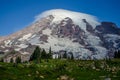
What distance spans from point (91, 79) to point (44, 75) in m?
13.5

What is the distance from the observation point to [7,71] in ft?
259

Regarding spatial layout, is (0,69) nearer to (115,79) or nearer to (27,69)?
(27,69)

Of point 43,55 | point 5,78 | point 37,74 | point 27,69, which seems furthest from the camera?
point 43,55

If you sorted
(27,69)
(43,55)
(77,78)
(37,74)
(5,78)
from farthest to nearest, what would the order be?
(43,55), (27,69), (37,74), (77,78), (5,78)

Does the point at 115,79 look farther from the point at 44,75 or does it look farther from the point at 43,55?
the point at 43,55

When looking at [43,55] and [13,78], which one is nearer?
[13,78]

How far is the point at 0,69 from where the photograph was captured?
79.2 metres

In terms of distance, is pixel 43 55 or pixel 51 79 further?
pixel 43 55

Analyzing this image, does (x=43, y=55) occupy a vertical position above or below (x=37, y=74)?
above

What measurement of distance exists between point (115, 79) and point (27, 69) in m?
29.9

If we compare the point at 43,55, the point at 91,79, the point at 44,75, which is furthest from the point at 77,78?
the point at 43,55

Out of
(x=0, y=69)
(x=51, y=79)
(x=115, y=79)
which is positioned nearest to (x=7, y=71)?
(x=0, y=69)

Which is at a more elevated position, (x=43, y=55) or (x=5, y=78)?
(x=43, y=55)

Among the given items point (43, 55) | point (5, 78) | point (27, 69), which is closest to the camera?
point (5, 78)
